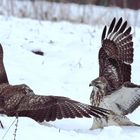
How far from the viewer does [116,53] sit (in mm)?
7043

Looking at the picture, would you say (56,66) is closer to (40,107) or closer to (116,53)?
(116,53)

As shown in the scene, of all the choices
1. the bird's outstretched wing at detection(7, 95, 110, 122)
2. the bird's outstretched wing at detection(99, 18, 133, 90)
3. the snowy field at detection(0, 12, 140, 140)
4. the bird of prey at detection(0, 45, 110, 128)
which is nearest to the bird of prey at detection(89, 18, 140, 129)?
the bird's outstretched wing at detection(99, 18, 133, 90)

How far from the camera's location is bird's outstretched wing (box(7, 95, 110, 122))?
5.68m

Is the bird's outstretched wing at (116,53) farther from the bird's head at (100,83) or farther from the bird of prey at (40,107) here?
the bird of prey at (40,107)

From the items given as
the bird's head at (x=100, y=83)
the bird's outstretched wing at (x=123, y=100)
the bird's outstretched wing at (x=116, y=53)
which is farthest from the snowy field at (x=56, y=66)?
the bird's outstretched wing at (x=116, y=53)

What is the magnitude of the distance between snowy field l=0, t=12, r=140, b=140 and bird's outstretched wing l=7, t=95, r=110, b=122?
0.38ft

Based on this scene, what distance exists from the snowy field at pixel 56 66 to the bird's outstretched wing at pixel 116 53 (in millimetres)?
510

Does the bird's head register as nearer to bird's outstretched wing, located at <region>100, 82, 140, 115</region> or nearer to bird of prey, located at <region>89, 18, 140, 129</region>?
bird of prey, located at <region>89, 18, 140, 129</region>

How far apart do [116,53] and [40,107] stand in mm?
1505

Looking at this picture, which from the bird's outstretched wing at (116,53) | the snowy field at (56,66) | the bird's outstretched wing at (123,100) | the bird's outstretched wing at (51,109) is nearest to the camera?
the bird's outstretched wing at (51,109)

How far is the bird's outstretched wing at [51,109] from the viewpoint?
5.68 meters

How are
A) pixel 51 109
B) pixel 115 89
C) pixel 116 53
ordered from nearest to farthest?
pixel 51 109 < pixel 115 89 < pixel 116 53

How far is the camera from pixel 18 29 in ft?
34.7

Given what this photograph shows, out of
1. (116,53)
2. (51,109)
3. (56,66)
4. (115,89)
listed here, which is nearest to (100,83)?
(115,89)
